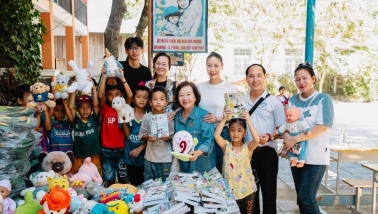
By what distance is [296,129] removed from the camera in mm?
3207

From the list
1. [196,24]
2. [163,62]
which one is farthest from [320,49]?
[163,62]

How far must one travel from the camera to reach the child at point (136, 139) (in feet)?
12.0

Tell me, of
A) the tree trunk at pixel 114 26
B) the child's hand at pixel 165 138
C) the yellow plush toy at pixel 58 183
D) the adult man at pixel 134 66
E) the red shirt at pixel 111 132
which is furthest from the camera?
the tree trunk at pixel 114 26

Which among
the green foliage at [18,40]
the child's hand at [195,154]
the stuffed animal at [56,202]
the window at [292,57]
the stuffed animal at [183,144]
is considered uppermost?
the window at [292,57]

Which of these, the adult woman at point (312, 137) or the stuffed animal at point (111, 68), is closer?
the adult woman at point (312, 137)

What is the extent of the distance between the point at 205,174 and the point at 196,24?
2.70 meters

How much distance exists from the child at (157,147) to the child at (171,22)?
6.41 feet

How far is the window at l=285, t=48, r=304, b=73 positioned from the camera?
22.7 metres

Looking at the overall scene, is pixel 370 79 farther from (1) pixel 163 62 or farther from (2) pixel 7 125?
(2) pixel 7 125

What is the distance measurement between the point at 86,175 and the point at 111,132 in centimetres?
57

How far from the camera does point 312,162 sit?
3.23 meters

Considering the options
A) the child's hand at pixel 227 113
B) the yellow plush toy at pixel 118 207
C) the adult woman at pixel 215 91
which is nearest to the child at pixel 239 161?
the child's hand at pixel 227 113

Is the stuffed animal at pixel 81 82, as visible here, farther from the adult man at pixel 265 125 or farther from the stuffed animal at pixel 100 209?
the adult man at pixel 265 125

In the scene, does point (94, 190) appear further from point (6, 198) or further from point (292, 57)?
point (292, 57)
